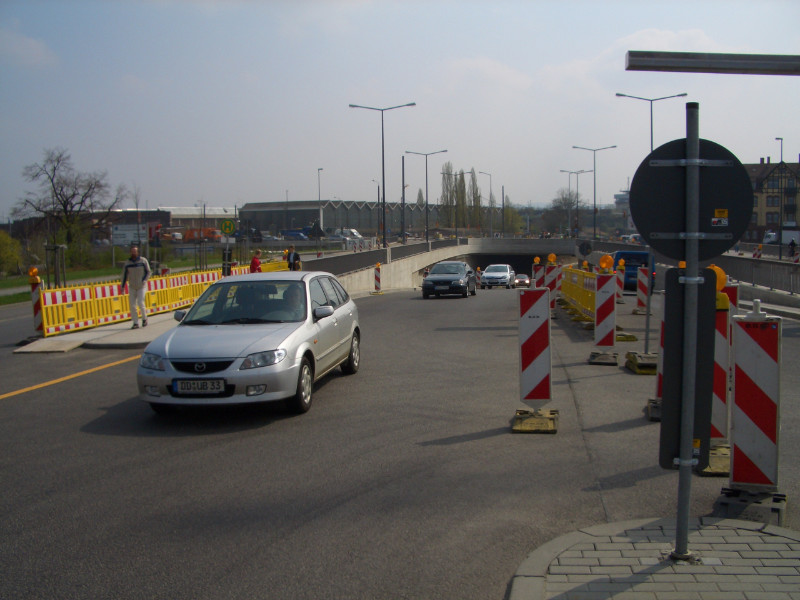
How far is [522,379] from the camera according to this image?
310 inches

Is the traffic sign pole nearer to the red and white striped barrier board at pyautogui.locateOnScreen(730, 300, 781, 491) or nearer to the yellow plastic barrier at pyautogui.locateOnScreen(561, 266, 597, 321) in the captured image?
the red and white striped barrier board at pyautogui.locateOnScreen(730, 300, 781, 491)

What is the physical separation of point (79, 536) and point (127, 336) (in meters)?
10.9

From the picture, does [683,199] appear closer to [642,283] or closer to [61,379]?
[61,379]

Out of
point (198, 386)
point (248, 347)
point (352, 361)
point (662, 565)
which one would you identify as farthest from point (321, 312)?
point (662, 565)

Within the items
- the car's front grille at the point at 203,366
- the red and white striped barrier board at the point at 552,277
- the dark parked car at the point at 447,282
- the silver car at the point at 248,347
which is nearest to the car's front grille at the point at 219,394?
the silver car at the point at 248,347

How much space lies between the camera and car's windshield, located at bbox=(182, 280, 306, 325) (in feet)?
30.0

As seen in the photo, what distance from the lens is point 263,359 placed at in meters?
8.02

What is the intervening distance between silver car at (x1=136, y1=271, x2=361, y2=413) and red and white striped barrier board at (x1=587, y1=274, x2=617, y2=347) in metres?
4.38

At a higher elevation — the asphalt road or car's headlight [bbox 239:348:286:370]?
car's headlight [bbox 239:348:286:370]

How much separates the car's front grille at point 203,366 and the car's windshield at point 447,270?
23.2 m

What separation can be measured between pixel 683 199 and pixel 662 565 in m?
2.05

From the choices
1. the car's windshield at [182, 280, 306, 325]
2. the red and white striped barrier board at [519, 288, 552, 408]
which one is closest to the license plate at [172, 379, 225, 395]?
the car's windshield at [182, 280, 306, 325]

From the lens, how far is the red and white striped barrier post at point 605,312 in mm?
11977

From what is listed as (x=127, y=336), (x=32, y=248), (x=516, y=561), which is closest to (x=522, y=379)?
(x=516, y=561)
